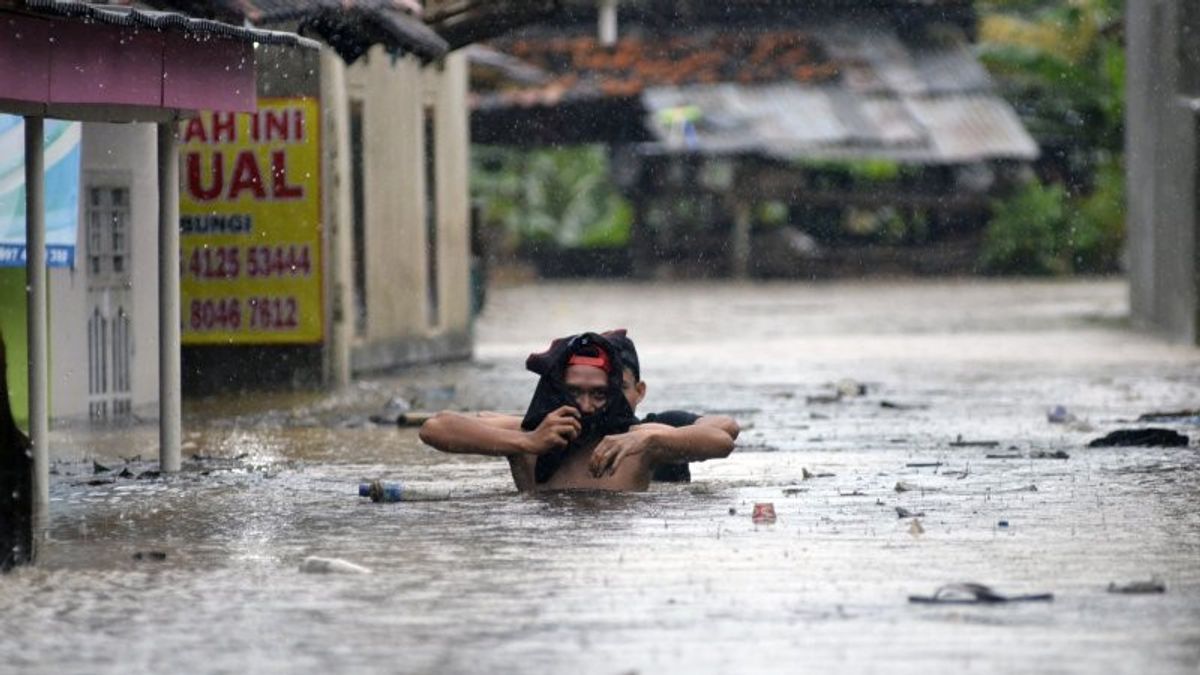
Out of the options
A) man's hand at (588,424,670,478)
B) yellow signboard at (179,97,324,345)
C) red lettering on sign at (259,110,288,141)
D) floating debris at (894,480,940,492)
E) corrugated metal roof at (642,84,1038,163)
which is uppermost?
corrugated metal roof at (642,84,1038,163)

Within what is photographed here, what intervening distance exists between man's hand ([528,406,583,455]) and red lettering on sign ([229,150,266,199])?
29.6 feet

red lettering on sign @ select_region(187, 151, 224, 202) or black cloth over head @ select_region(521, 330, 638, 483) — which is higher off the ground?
red lettering on sign @ select_region(187, 151, 224, 202)

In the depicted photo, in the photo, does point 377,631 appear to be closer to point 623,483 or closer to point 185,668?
point 185,668

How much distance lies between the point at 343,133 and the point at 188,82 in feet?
27.5

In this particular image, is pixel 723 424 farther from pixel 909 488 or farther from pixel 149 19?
pixel 149 19

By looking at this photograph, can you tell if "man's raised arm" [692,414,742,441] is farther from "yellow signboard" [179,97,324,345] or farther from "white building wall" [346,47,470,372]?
"white building wall" [346,47,470,372]

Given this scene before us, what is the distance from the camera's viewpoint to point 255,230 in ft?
65.0

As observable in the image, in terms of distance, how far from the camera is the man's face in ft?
36.2

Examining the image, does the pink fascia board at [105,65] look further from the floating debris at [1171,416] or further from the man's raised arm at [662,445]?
the floating debris at [1171,416]

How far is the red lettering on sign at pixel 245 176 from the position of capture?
1964cm

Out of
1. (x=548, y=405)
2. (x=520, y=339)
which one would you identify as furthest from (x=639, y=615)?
(x=520, y=339)

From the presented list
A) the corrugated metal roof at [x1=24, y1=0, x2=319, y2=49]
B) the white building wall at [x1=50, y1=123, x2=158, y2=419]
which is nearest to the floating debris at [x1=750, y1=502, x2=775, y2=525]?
the corrugated metal roof at [x1=24, y1=0, x2=319, y2=49]

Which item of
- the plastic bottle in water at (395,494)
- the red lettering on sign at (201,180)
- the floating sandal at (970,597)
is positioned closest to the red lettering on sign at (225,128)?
the red lettering on sign at (201,180)

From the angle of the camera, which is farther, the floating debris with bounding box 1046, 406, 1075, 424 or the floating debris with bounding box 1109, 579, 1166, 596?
the floating debris with bounding box 1046, 406, 1075, 424
